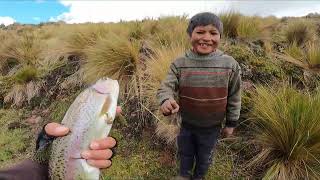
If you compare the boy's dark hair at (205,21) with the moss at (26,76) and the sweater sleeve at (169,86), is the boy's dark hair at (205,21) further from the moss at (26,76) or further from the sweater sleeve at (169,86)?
the moss at (26,76)

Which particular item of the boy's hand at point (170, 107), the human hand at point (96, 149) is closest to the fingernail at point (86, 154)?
the human hand at point (96, 149)

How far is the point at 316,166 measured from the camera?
4.49 metres

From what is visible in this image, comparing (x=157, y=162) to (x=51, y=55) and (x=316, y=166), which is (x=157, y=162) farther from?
(x=51, y=55)

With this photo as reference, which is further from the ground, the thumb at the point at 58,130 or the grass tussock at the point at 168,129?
the thumb at the point at 58,130

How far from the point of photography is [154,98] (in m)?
5.82

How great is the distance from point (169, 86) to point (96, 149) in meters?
2.61

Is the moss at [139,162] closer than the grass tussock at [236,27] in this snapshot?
Yes

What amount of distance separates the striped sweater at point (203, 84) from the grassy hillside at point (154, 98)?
817 millimetres

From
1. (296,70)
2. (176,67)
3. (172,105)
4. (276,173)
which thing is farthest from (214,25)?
(296,70)

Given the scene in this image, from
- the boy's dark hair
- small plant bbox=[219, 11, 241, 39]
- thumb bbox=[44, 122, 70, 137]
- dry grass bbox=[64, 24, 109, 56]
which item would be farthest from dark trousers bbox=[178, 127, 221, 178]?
small plant bbox=[219, 11, 241, 39]

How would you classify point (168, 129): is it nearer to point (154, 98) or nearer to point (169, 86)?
point (154, 98)

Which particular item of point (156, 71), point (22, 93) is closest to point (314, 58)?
point (156, 71)

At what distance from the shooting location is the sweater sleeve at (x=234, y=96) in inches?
163

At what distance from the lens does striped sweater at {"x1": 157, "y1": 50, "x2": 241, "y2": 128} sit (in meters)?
4.02
